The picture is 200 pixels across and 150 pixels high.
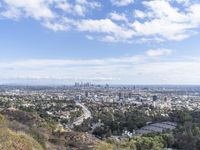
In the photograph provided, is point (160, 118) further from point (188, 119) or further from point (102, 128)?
point (102, 128)

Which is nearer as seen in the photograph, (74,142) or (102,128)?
(74,142)

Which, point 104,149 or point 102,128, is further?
point 102,128

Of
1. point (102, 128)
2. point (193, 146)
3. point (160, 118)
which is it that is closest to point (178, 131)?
point (193, 146)

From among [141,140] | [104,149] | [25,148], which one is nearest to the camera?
[25,148]

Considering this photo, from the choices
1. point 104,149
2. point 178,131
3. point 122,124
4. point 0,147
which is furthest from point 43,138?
point 122,124

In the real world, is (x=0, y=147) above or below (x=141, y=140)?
above

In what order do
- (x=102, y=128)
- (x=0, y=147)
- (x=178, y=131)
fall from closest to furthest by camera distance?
(x=0, y=147)
(x=178, y=131)
(x=102, y=128)

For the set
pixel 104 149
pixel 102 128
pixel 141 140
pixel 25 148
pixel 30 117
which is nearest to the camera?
pixel 25 148

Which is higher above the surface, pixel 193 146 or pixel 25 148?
pixel 25 148

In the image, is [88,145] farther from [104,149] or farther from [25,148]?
[25,148]
